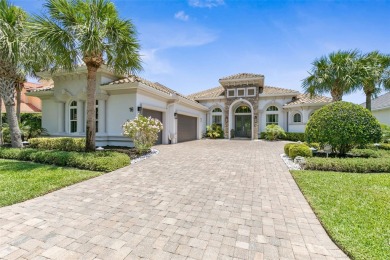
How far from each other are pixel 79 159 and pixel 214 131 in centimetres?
1808

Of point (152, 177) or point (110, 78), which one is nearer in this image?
point (152, 177)

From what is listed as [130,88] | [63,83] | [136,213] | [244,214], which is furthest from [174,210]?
[63,83]

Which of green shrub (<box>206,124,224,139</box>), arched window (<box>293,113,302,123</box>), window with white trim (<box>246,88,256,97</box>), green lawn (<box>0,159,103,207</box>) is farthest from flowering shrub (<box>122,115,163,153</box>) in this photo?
arched window (<box>293,113,302,123</box>)

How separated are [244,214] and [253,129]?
20.4 metres

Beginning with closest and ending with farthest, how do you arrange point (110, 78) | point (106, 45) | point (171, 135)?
point (106, 45) < point (110, 78) < point (171, 135)

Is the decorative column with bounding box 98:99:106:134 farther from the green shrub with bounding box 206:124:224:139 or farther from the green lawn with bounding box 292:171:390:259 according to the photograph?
the green shrub with bounding box 206:124:224:139

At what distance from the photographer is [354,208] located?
14.2 ft

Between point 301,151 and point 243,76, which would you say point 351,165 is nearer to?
point 301,151

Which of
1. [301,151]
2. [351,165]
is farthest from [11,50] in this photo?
[351,165]

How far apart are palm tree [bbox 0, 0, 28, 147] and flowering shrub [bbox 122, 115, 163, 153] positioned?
618cm

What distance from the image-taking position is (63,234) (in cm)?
334

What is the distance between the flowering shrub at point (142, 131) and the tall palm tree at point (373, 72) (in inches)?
556

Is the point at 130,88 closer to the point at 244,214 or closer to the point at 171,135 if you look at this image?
the point at 171,135

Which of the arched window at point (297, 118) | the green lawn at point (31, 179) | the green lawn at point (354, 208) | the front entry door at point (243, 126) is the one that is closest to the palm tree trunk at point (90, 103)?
the green lawn at point (31, 179)
